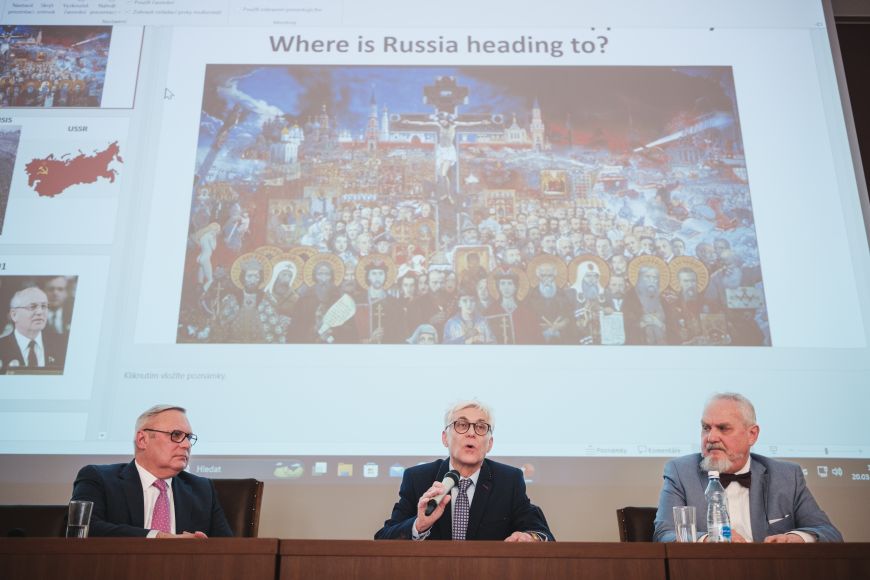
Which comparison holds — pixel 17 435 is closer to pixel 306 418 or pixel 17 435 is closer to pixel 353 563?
pixel 306 418

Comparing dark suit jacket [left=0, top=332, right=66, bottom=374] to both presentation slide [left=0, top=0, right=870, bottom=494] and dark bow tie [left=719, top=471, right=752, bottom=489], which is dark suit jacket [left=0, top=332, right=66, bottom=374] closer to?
presentation slide [left=0, top=0, right=870, bottom=494]

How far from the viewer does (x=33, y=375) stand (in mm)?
3324

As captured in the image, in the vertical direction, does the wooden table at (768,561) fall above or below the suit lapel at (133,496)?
below

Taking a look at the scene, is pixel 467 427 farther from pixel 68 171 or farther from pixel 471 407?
pixel 68 171

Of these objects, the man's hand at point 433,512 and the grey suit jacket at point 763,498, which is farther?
the grey suit jacket at point 763,498

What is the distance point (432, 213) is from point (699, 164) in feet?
4.16

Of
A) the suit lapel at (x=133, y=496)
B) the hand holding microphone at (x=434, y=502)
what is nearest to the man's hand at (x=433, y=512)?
the hand holding microphone at (x=434, y=502)

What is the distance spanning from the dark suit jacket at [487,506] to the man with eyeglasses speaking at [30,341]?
5.50 ft

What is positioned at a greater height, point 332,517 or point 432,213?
point 432,213

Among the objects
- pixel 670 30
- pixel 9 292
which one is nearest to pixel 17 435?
pixel 9 292

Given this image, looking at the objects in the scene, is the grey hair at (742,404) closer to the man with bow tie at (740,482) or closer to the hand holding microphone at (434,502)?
the man with bow tie at (740,482)

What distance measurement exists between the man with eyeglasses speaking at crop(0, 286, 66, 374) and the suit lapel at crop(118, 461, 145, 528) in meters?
0.97

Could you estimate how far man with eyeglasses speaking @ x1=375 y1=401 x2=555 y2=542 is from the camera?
8.54 ft

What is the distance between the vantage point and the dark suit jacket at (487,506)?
2.60 m
